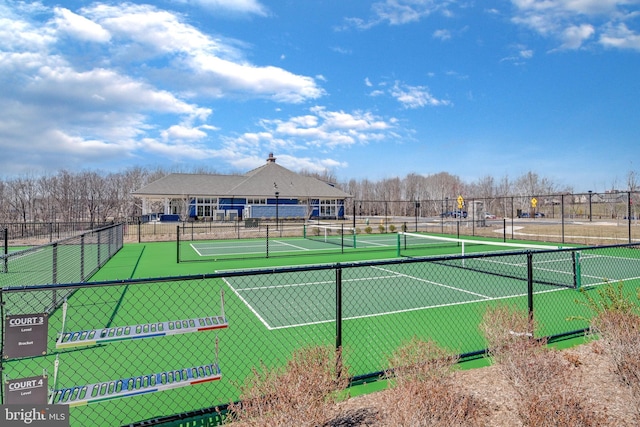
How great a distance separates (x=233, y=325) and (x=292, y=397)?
15.2 feet

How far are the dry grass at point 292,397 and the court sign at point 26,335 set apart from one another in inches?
61.9

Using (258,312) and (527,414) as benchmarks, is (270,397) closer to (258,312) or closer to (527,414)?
(527,414)

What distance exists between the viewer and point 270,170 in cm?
5509

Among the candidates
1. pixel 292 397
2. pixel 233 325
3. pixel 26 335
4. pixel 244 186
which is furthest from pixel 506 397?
pixel 244 186

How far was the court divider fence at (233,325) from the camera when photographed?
3602 mm

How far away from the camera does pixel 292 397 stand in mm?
2627

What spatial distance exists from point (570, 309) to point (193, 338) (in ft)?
24.7

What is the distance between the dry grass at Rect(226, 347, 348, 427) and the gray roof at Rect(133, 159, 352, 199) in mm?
44742

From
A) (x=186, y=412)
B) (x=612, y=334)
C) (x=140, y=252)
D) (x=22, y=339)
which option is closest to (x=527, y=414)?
(x=612, y=334)

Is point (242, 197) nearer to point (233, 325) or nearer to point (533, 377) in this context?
point (233, 325)

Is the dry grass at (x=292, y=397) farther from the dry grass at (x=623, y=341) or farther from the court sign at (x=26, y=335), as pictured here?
the dry grass at (x=623, y=341)

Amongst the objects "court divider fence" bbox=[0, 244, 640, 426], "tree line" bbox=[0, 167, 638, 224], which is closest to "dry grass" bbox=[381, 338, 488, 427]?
"court divider fence" bbox=[0, 244, 640, 426]

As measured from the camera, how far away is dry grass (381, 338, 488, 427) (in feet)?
8.39

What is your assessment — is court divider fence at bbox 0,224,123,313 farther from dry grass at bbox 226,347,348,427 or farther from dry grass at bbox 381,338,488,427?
dry grass at bbox 381,338,488,427
